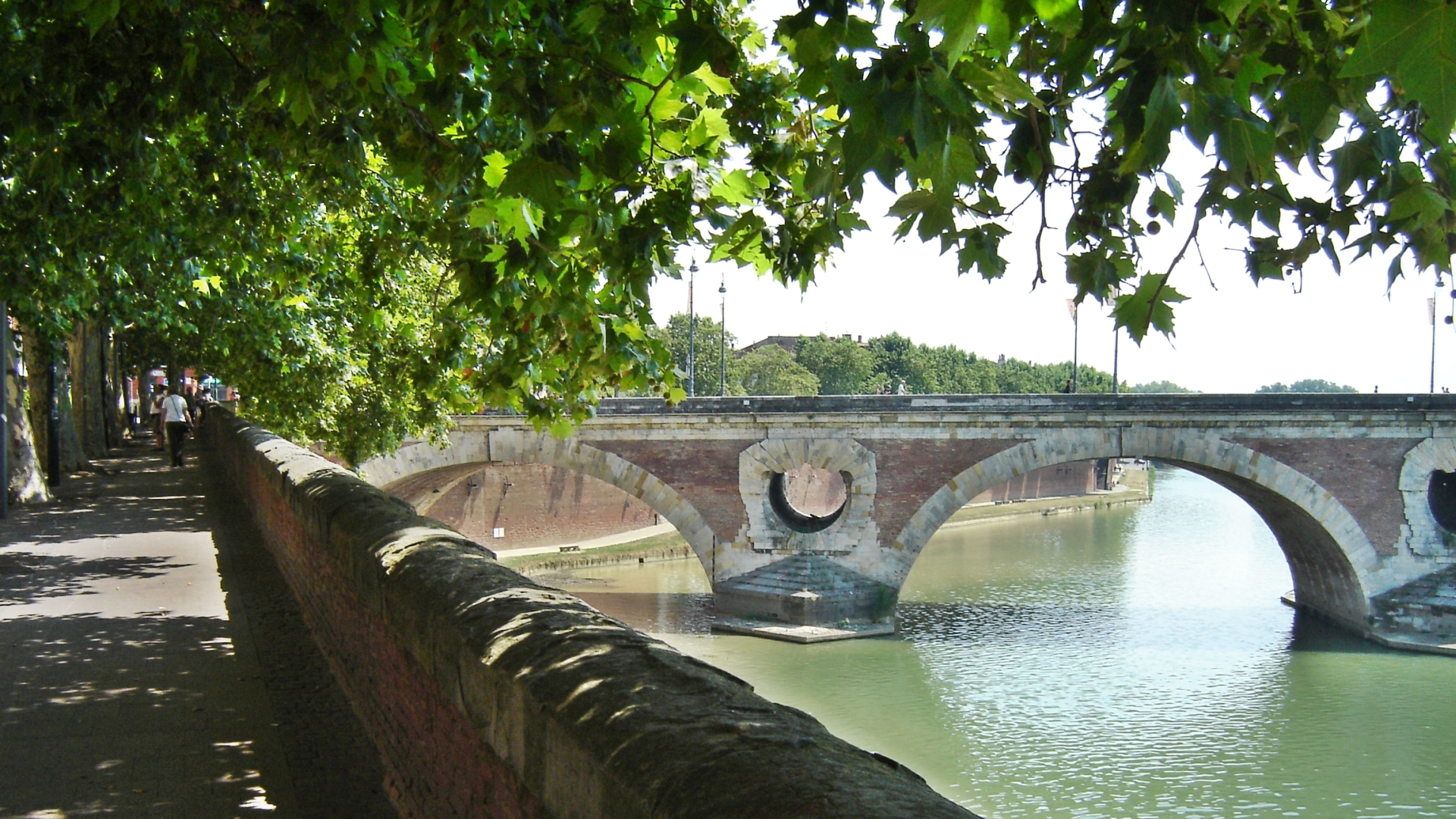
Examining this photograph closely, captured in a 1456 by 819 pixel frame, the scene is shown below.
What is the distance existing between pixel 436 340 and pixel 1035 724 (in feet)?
39.6

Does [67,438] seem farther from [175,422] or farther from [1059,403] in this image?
[1059,403]

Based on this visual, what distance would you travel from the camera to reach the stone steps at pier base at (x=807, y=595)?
932 inches

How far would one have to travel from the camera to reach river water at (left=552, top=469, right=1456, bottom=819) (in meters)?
15.0

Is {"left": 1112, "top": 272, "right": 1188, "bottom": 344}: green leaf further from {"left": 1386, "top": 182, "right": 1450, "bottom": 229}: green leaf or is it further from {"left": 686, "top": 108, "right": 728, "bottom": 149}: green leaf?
{"left": 686, "top": 108, "right": 728, "bottom": 149}: green leaf

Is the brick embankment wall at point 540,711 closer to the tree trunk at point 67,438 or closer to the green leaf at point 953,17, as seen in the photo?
the green leaf at point 953,17

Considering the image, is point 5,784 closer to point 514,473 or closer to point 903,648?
point 903,648

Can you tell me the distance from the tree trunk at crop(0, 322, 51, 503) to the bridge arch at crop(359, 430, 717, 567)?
10.9 meters

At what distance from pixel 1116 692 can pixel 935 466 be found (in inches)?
270

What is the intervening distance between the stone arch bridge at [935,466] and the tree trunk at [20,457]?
10766 mm

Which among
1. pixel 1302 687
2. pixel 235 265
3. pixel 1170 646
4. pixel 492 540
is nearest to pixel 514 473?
pixel 492 540

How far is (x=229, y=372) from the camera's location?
65.3ft

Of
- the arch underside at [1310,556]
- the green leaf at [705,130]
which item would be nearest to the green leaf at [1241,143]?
the green leaf at [705,130]

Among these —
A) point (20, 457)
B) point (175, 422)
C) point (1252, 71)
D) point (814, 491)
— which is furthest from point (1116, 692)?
point (814, 491)

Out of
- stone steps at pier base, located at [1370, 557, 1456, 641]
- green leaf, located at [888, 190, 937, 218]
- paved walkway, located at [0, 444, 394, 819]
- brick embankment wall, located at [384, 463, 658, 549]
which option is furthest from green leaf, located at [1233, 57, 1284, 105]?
brick embankment wall, located at [384, 463, 658, 549]
